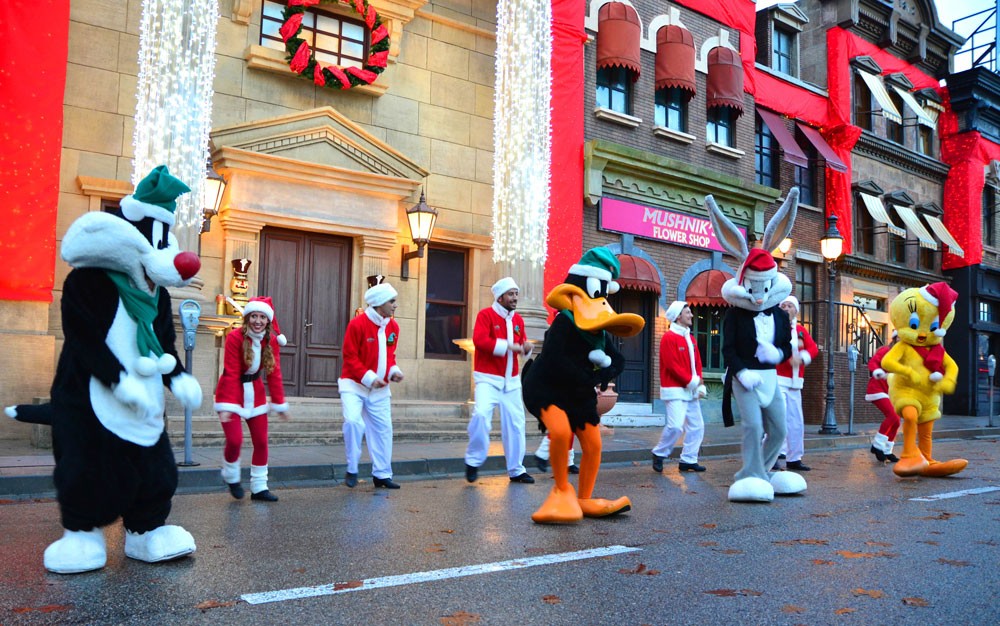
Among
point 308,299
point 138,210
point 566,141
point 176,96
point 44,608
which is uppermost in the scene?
point 566,141

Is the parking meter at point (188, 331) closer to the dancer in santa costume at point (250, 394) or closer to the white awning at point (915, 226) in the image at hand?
the dancer in santa costume at point (250, 394)

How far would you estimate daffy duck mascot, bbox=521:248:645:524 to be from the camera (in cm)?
605

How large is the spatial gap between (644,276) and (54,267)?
9468 mm

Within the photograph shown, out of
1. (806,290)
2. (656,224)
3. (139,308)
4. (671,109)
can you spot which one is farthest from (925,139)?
(139,308)

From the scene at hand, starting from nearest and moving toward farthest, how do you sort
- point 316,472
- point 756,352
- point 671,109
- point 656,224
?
point 756,352 → point 316,472 → point 656,224 → point 671,109

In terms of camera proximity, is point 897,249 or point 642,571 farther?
point 897,249

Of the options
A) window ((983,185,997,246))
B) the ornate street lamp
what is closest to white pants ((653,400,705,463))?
the ornate street lamp

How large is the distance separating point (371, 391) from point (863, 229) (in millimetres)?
17308

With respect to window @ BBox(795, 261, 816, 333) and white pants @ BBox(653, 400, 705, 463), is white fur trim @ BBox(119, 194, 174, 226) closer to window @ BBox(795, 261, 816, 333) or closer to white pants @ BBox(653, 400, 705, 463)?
white pants @ BBox(653, 400, 705, 463)

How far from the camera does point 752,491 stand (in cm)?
705

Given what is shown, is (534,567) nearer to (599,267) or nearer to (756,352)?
(599,267)

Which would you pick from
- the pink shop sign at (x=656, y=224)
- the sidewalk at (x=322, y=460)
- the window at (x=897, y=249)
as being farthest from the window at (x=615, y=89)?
the window at (x=897, y=249)

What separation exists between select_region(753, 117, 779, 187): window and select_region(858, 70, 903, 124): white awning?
3235mm

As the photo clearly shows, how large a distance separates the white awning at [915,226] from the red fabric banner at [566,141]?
10870 mm
